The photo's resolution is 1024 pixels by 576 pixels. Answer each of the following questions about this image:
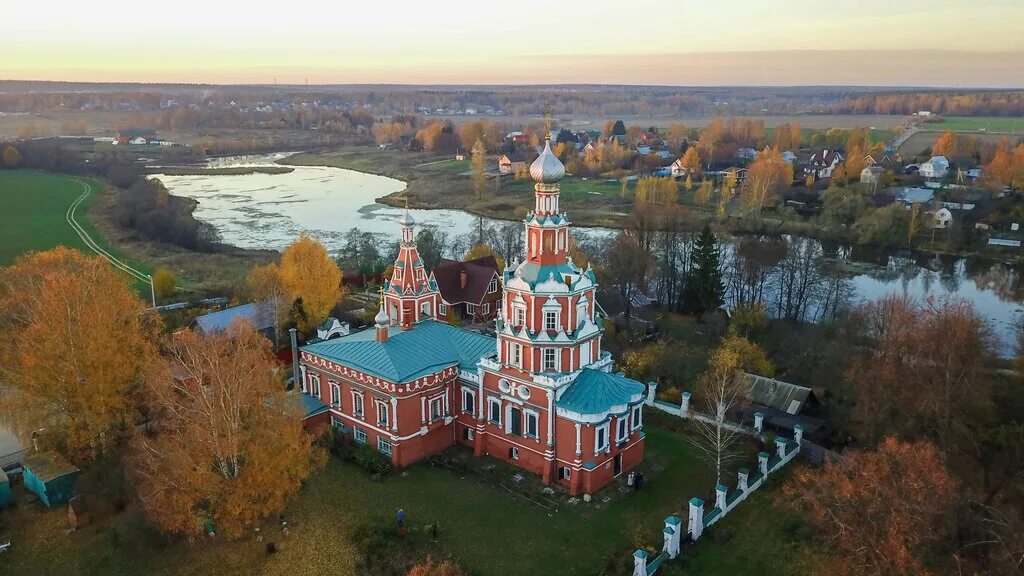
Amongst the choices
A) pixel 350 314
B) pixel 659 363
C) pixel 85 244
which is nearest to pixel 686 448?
pixel 659 363

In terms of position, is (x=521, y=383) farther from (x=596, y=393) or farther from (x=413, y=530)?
(x=413, y=530)

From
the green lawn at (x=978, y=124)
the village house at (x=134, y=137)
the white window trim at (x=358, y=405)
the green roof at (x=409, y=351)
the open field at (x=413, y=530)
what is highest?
the green lawn at (x=978, y=124)

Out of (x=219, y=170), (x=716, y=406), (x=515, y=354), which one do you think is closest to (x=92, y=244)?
(x=515, y=354)

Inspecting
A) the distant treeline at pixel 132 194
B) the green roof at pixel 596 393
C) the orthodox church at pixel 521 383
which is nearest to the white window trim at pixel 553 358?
the orthodox church at pixel 521 383

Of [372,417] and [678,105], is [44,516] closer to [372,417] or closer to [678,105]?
[372,417]

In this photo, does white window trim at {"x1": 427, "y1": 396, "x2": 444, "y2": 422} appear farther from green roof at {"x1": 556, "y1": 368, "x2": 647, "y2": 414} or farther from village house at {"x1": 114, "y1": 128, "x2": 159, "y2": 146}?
village house at {"x1": 114, "y1": 128, "x2": 159, "y2": 146}

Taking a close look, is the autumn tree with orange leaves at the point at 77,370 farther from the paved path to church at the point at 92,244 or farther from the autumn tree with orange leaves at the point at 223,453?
the paved path to church at the point at 92,244

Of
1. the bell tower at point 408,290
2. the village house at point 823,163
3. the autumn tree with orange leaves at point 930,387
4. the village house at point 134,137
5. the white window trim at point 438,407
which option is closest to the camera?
the autumn tree with orange leaves at point 930,387
